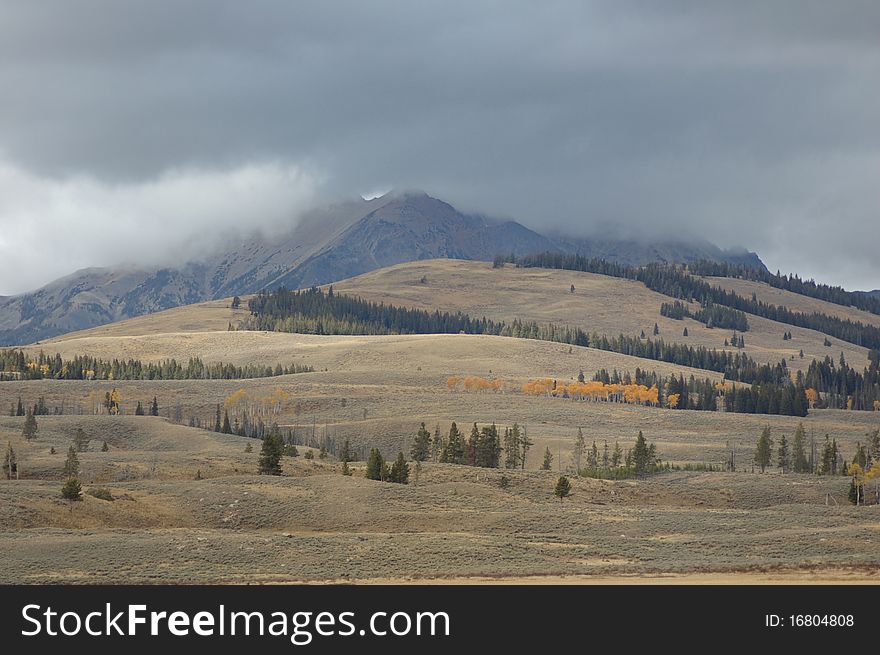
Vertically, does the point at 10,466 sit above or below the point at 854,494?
below

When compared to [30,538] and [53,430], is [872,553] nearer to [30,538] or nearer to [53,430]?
[30,538]

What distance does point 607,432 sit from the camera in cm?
16788

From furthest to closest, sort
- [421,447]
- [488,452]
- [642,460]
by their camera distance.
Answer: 1. [421,447]
2. [642,460]
3. [488,452]

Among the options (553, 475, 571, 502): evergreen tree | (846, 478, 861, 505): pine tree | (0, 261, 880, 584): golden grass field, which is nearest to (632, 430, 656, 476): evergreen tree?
(0, 261, 880, 584): golden grass field

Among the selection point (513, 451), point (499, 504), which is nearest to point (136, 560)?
point (499, 504)

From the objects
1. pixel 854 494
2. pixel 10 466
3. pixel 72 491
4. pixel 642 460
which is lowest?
pixel 10 466

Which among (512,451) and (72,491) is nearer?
(72,491)

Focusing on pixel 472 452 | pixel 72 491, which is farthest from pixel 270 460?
pixel 472 452

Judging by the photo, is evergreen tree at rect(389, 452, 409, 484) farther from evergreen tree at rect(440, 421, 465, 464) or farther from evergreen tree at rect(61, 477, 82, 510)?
evergreen tree at rect(61, 477, 82, 510)

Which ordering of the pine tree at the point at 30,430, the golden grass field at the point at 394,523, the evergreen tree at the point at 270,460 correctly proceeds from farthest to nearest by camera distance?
the pine tree at the point at 30,430, the evergreen tree at the point at 270,460, the golden grass field at the point at 394,523

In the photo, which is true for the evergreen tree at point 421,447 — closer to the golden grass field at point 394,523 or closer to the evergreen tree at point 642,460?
the golden grass field at point 394,523

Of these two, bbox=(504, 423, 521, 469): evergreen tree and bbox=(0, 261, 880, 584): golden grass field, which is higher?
bbox=(504, 423, 521, 469): evergreen tree

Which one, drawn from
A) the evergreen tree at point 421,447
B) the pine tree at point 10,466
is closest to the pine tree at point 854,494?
the evergreen tree at point 421,447

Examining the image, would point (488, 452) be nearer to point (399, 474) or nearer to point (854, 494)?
point (399, 474)
